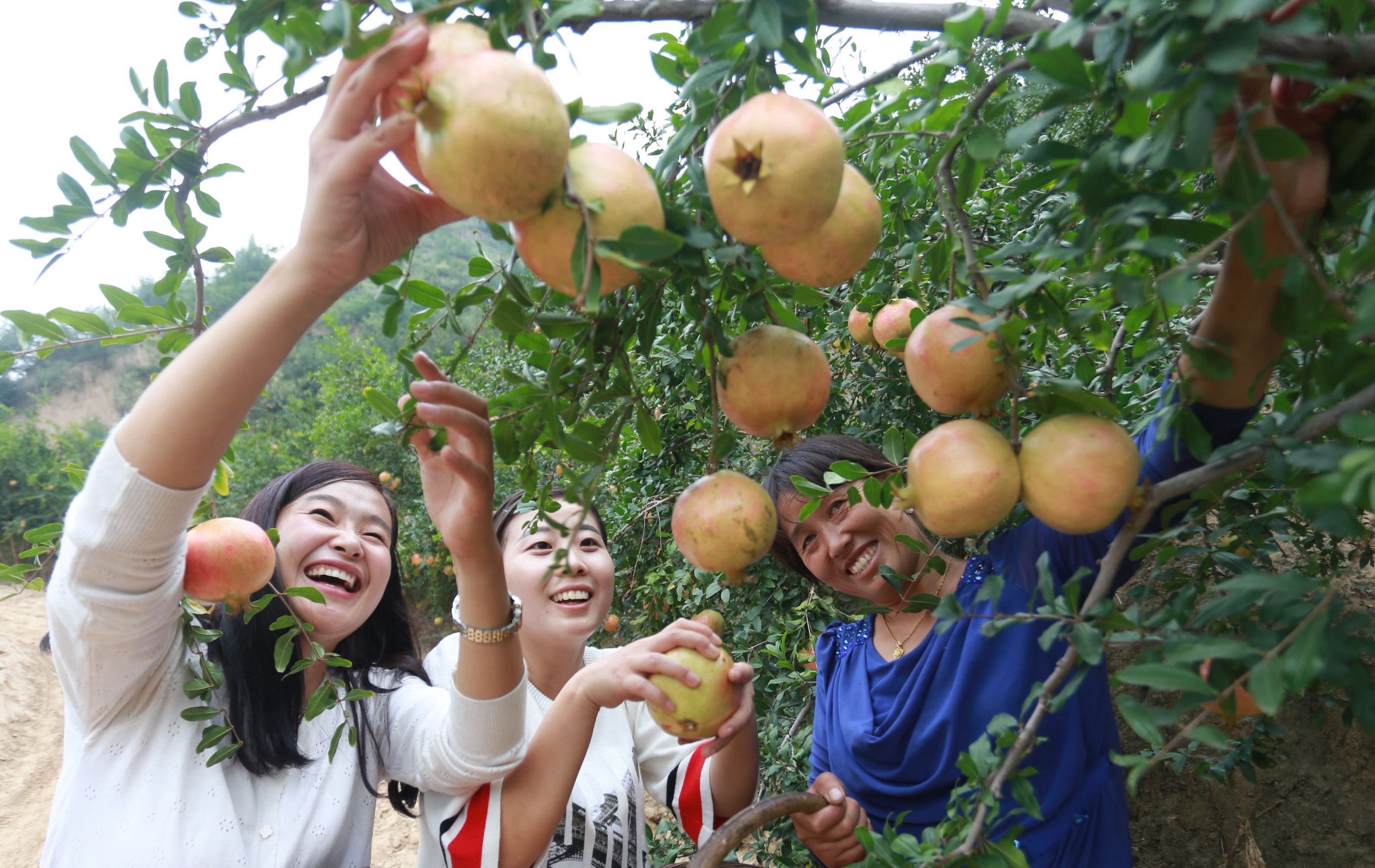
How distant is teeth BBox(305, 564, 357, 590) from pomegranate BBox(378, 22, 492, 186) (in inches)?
51.2

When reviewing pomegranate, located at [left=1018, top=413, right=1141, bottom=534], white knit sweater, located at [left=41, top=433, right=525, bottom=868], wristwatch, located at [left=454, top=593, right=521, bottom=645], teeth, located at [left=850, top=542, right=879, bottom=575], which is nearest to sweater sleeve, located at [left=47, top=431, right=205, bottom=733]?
white knit sweater, located at [left=41, top=433, right=525, bottom=868]

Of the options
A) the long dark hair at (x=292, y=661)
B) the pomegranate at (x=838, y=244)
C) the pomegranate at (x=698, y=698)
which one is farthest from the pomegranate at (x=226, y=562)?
the pomegranate at (x=838, y=244)

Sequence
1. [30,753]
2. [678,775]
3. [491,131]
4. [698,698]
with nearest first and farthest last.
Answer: [491,131], [698,698], [678,775], [30,753]

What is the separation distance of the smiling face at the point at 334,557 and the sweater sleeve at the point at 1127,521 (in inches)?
55.2

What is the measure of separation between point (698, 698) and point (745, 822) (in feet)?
0.68

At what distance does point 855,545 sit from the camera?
5.93 feet

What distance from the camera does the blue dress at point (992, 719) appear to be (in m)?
1.50

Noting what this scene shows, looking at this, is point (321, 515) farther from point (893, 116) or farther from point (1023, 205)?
point (1023, 205)

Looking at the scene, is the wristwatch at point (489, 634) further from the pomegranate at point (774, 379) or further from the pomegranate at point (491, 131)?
the pomegranate at point (491, 131)

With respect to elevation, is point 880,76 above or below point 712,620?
above

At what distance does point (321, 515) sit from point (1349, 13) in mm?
1967

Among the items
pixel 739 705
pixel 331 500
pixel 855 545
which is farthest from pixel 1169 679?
pixel 331 500

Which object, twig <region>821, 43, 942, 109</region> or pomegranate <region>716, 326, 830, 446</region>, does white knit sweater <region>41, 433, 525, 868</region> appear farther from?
twig <region>821, 43, 942, 109</region>

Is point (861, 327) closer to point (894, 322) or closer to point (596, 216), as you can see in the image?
point (894, 322)
